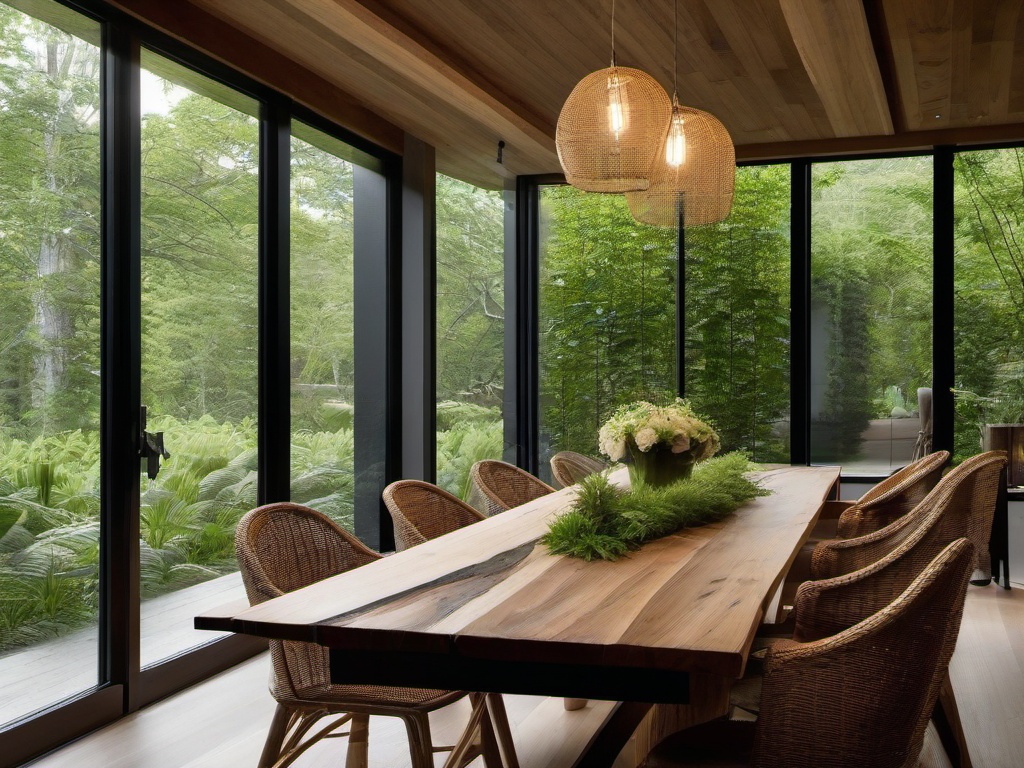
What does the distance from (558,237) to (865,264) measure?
2.03m

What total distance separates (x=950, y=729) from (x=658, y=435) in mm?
1226

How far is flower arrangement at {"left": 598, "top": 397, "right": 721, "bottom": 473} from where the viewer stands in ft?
9.61

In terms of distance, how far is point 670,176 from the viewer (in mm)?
3463

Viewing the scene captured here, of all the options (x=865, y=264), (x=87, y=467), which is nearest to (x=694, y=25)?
(x=865, y=264)

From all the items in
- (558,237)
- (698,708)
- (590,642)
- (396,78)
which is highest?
(396,78)

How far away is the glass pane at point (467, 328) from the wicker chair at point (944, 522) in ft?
10.4

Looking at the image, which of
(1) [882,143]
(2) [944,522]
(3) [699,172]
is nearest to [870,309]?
(1) [882,143]

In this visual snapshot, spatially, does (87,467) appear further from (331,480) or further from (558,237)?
(558,237)

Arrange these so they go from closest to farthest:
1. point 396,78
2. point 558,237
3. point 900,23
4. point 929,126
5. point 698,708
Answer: point 698,708, point 900,23, point 396,78, point 929,126, point 558,237

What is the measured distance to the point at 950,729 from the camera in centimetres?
287

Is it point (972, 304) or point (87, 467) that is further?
point (972, 304)

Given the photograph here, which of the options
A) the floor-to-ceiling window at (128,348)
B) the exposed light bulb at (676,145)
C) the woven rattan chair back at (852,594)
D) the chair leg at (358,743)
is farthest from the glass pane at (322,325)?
the woven rattan chair back at (852,594)

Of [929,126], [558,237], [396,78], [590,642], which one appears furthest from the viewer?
[558,237]

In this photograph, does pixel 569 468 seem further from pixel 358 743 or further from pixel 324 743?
pixel 358 743
